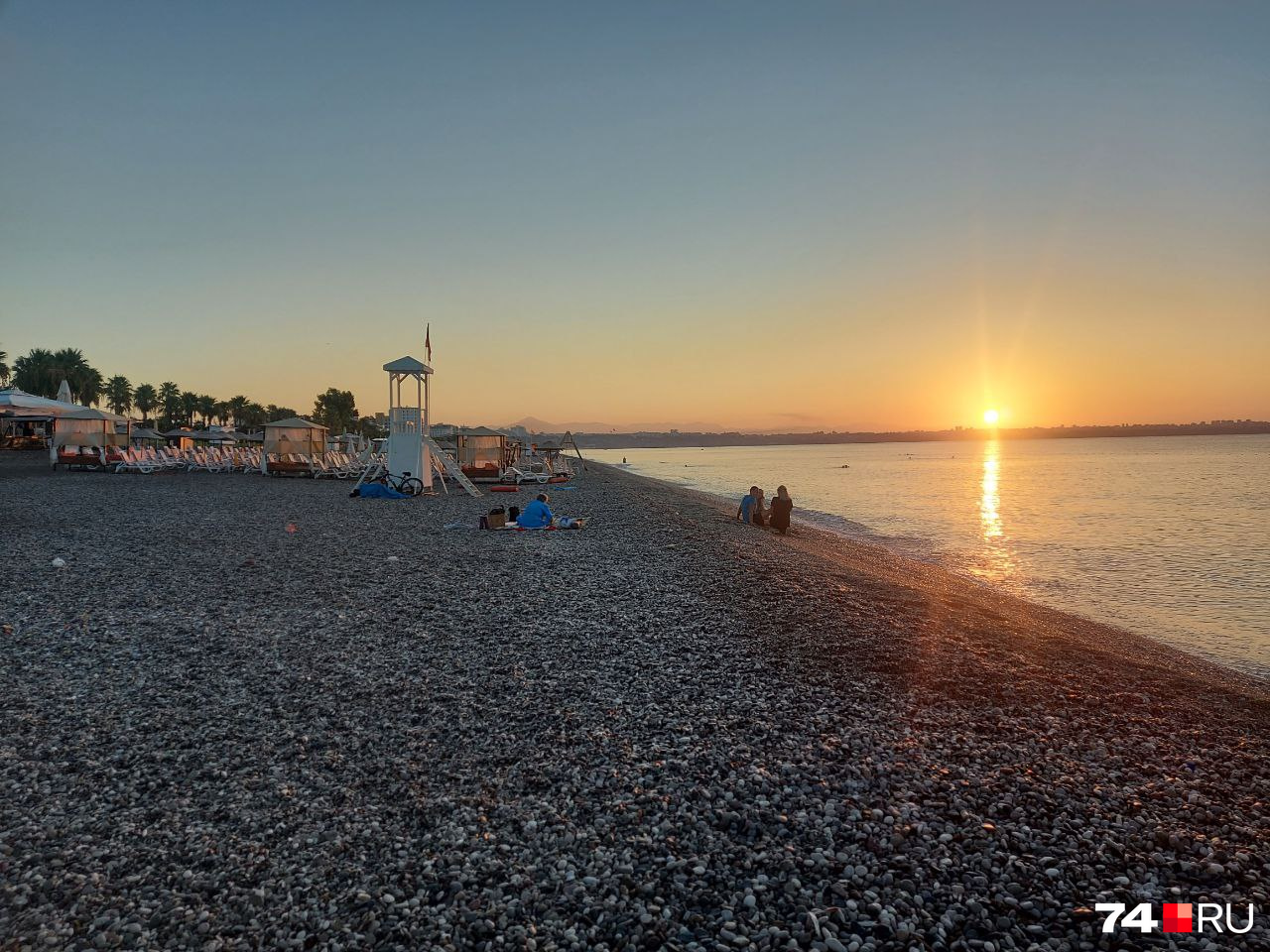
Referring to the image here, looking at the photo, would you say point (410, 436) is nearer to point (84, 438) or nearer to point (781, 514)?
point (781, 514)

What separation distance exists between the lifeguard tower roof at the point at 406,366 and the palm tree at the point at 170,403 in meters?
85.1

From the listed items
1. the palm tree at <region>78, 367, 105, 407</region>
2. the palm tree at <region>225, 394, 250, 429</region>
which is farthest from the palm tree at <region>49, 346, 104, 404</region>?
the palm tree at <region>225, 394, 250, 429</region>

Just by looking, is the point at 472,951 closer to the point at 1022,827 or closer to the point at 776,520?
the point at 1022,827

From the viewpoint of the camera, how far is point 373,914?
3.23m

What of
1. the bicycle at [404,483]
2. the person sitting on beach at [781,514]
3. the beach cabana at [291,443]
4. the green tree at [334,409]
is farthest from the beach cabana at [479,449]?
the green tree at [334,409]

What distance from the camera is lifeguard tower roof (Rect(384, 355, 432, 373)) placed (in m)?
24.2

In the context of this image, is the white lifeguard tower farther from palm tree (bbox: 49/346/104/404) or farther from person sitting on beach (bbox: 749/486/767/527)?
palm tree (bbox: 49/346/104/404)

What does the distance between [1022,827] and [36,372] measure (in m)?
93.4

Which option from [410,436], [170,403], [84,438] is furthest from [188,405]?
[410,436]

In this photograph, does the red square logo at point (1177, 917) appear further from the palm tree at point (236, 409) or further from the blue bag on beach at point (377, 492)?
the palm tree at point (236, 409)

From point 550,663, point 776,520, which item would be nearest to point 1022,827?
point 550,663

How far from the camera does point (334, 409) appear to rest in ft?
298

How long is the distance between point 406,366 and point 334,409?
73.9 m

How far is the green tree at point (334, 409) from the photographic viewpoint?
89.4 m
